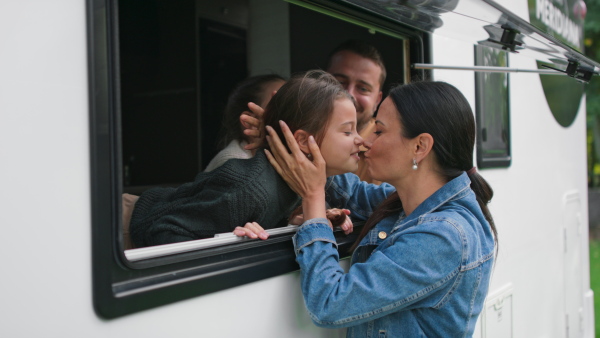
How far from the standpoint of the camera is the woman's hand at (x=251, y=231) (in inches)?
56.7

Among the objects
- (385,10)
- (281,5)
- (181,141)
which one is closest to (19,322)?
(385,10)

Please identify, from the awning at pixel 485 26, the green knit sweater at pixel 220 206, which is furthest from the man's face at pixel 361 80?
the green knit sweater at pixel 220 206

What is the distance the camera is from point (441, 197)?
5.23 feet

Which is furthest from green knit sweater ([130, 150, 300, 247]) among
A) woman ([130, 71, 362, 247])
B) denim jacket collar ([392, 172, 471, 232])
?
denim jacket collar ([392, 172, 471, 232])

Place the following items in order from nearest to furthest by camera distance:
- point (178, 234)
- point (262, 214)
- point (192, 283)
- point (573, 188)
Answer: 1. point (192, 283)
2. point (178, 234)
3. point (262, 214)
4. point (573, 188)

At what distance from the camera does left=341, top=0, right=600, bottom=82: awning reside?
1657 millimetres

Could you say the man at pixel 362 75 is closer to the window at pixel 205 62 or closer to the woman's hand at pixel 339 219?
the window at pixel 205 62

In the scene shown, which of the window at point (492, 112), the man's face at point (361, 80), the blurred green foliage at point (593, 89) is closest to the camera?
the window at point (492, 112)

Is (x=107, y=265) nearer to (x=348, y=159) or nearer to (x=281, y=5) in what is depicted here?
(x=348, y=159)

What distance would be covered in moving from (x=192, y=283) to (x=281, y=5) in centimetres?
253

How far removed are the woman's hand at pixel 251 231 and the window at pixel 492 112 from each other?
1.31 m

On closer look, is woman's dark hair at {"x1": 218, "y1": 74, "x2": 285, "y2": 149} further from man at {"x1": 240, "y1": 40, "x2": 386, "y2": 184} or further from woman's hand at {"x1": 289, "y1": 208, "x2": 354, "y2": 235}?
woman's hand at {"x1": 289, "y1": 208, "x2": 354, "y2": 235}

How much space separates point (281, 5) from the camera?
3416 mm

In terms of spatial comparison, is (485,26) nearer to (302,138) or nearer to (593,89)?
(302,138)
